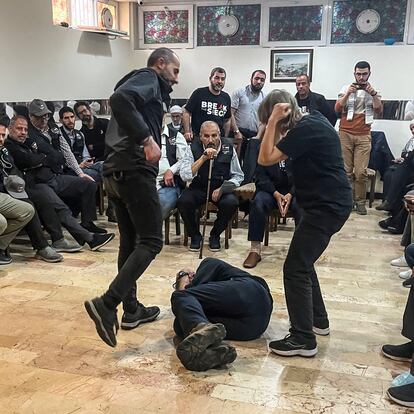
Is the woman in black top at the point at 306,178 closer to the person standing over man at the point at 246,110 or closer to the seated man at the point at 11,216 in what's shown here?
the seated man at the point at 11,216

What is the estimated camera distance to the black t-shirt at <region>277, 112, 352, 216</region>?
2.22 metres

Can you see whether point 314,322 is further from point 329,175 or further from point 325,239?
point 329,175

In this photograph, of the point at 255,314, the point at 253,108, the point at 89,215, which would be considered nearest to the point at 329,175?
the point at 255,314

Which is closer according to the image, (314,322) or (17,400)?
(17,400)

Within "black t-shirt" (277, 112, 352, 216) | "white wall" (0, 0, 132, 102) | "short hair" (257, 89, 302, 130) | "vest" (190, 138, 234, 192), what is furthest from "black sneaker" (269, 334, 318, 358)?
"white wall" (0, 0, 132, 102)

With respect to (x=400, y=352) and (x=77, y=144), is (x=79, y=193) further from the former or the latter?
(x=400, y=352)

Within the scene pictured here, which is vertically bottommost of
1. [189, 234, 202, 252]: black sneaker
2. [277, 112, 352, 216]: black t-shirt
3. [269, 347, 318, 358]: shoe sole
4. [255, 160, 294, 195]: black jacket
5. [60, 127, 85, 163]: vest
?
[189, 234, 202, 252]: black sneaker

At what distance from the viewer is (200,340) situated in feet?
7.13

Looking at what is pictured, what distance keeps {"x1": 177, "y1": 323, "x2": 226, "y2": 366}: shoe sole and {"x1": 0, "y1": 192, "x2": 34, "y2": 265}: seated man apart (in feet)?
6.85

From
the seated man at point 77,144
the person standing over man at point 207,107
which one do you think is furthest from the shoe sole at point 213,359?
the person standing over man at point 207,107

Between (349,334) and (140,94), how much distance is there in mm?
1662

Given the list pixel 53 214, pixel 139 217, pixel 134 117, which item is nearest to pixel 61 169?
pixel 53 214

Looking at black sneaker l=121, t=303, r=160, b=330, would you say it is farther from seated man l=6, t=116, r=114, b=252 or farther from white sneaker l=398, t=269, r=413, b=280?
white sneaker l=398, t=269, r=413, b=280

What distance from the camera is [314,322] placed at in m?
2.67
